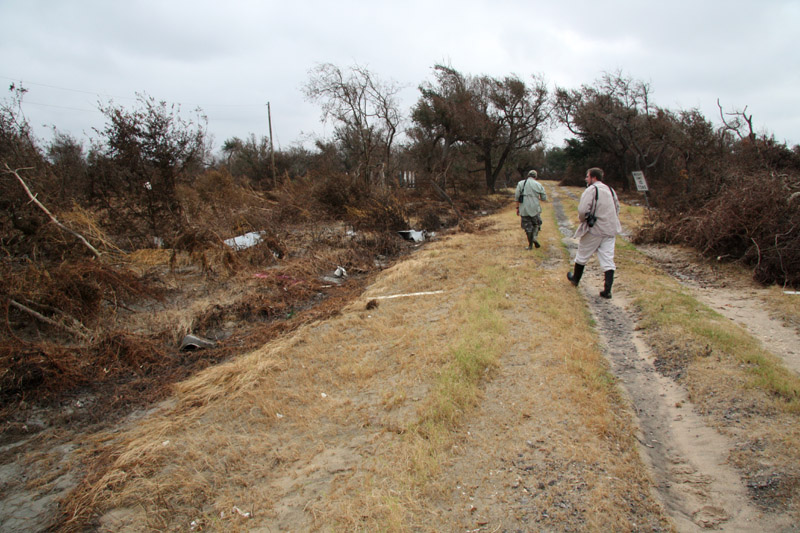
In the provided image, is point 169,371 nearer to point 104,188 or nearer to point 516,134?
point 104,188

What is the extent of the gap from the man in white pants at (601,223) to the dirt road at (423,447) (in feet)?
3.22

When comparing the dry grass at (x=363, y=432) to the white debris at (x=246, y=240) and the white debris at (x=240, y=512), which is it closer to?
the white debris at (x=240, y=512)

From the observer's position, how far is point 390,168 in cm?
2264

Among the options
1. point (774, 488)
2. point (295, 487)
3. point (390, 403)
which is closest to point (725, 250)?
point (774, 488)

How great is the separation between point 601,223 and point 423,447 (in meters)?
4.52

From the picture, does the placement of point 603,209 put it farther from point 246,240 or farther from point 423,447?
point 246,240

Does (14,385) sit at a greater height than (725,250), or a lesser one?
lesser

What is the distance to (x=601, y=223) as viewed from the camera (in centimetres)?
614

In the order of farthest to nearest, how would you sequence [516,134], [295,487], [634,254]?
[516,134] → [634,254] → [295,487]

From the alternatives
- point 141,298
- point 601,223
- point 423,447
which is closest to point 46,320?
point 141,298

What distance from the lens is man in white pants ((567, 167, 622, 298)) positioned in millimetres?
6099

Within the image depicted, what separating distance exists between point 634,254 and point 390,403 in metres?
7.60

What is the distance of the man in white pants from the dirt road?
98 centimetres

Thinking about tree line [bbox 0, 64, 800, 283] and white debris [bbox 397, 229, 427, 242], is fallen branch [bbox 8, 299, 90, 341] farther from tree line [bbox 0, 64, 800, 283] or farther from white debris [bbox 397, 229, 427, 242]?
white debris [bbox 397, 229, 427, 242]
